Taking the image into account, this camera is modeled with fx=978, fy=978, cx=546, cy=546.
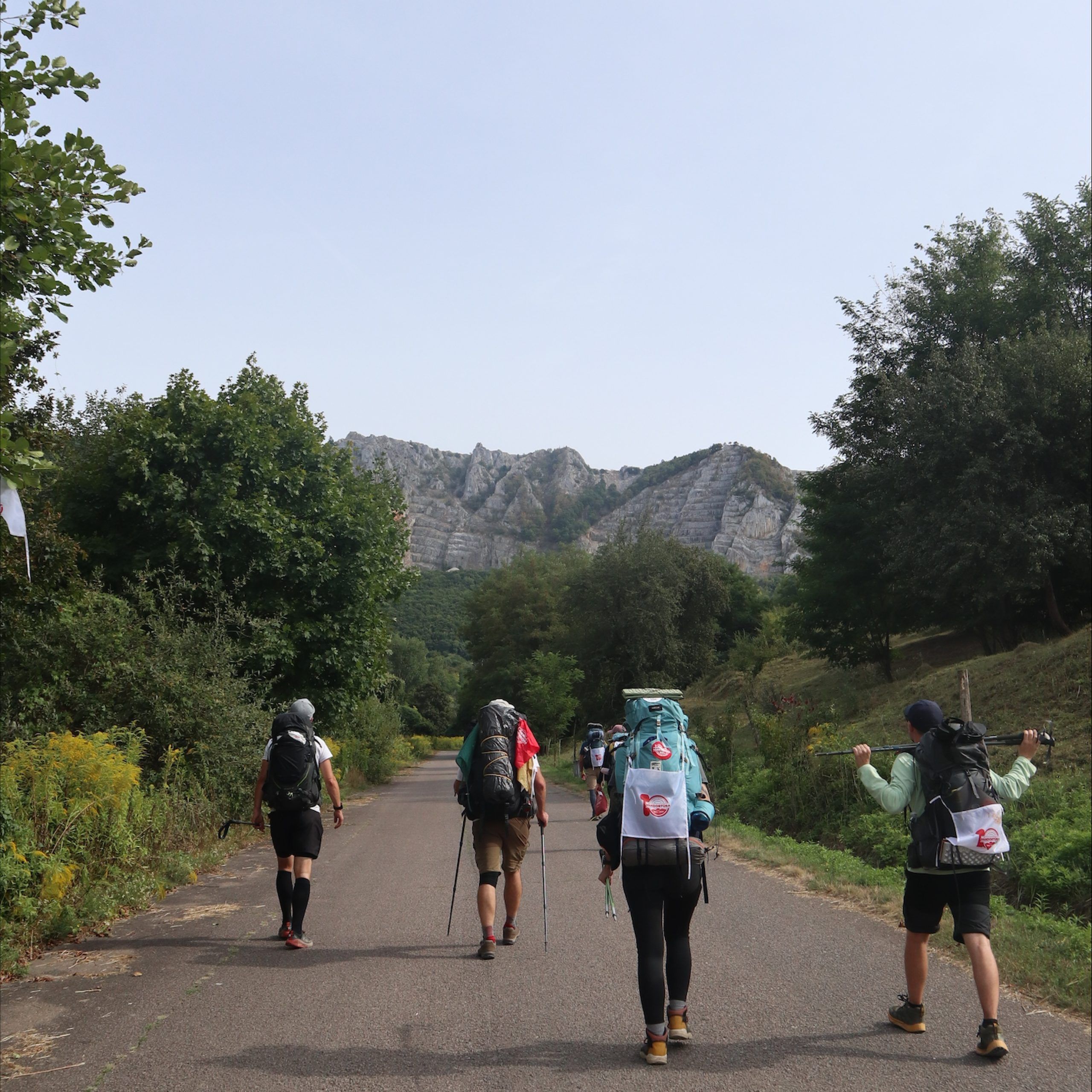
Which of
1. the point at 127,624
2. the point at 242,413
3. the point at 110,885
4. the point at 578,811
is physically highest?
the point at 242,413

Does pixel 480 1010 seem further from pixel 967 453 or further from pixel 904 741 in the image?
pixel 967 453

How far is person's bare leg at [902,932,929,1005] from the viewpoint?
5.15m

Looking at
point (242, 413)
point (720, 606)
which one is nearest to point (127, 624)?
point (242, 413)

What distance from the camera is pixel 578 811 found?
20.5m

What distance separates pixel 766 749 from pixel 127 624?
36.6 feet

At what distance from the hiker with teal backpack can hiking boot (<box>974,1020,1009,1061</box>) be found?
1.42m

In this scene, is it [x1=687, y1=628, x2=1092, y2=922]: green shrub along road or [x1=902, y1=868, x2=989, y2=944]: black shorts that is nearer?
[x1=902, y1=868, x2=989, y2=944]: black shorts

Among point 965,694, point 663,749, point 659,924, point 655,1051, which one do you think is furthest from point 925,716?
point 965,694

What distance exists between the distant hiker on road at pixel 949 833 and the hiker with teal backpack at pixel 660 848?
37.4 inches

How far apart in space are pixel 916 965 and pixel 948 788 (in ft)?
3.12

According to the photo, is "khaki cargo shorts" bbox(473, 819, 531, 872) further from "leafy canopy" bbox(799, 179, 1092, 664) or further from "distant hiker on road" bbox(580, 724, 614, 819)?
"leafy canopy" bbox(799, 179, 1092, 664)

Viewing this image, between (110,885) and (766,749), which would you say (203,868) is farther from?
(766,749)

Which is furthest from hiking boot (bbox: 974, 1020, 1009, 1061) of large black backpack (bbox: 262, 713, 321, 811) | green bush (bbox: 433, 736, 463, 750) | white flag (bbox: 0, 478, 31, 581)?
green bush (bbox: 433, 736, 463, 750)

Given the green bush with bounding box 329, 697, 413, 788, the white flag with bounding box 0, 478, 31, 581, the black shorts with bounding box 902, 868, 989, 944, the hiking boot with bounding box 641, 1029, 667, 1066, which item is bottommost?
the green bush with bounding box 329, 697, 413, 788
